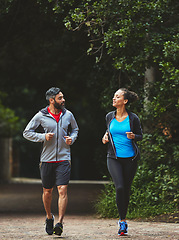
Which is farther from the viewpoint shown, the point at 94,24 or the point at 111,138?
the point at 94,24

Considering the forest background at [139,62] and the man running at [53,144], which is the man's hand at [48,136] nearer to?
the man running at [53,144]

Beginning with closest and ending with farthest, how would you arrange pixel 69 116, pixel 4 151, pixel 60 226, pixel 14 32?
pixel 60 226 → pixel 69 116 → pixel 14 32 → pixel 4 151

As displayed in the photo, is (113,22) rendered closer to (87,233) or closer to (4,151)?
(87,233)

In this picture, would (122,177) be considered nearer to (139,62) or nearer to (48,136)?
(48,136)

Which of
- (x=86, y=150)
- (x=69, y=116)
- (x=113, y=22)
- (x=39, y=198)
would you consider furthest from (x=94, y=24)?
(x=86, y=150)

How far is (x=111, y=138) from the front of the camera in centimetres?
750

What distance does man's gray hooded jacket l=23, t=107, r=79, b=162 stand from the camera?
7.38 m

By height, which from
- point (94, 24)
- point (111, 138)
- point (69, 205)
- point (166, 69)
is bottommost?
point (69, 205)

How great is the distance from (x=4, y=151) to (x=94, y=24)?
13103 mm

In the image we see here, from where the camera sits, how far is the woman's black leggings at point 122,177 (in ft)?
24.3

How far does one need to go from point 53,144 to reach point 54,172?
1.38 ft

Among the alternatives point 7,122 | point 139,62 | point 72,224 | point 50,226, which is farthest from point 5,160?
point 50,226

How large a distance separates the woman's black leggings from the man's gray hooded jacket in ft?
2.26

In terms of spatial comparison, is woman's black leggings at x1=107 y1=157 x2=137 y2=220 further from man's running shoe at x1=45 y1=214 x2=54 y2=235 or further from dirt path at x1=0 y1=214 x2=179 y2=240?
man's running shoe at x1=45 y1=214 x2=54 y2=235
